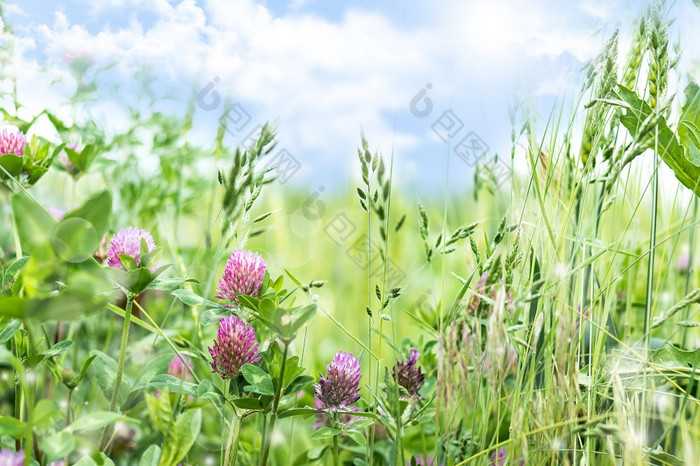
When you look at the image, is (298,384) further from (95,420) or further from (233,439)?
(95,420)

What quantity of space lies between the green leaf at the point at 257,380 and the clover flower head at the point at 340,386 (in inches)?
2.5

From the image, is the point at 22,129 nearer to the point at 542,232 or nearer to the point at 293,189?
the point at 542,232

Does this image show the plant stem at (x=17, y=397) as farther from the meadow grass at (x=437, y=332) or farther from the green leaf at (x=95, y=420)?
the green leaf at (x=95, y=420)

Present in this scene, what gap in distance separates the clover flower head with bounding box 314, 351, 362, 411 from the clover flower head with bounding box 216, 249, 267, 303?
12cm

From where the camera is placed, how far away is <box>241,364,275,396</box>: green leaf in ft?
1.96

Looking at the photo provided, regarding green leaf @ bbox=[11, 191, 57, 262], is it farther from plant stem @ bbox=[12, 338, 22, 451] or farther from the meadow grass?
plant stem @ bbox=[12, 338, 22, 451]

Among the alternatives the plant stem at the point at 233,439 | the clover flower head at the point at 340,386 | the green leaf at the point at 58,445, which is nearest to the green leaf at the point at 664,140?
the clover flower head at the point at 340,386

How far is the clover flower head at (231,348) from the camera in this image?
62cm

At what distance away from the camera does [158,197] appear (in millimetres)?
1404

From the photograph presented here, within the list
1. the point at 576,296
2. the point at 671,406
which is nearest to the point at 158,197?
the point at 576,296

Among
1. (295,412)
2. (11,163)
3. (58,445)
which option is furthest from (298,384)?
(11,163)

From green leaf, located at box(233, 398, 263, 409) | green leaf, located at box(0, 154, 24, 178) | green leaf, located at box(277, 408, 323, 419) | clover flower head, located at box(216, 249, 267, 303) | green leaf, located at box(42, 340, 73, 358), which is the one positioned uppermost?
green leaf, located at box(0, 154, 24, 178)

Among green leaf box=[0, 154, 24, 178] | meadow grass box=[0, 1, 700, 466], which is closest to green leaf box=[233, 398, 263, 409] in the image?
meadow grass box=[0, 1, 700, 466]

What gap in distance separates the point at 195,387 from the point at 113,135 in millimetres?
978
